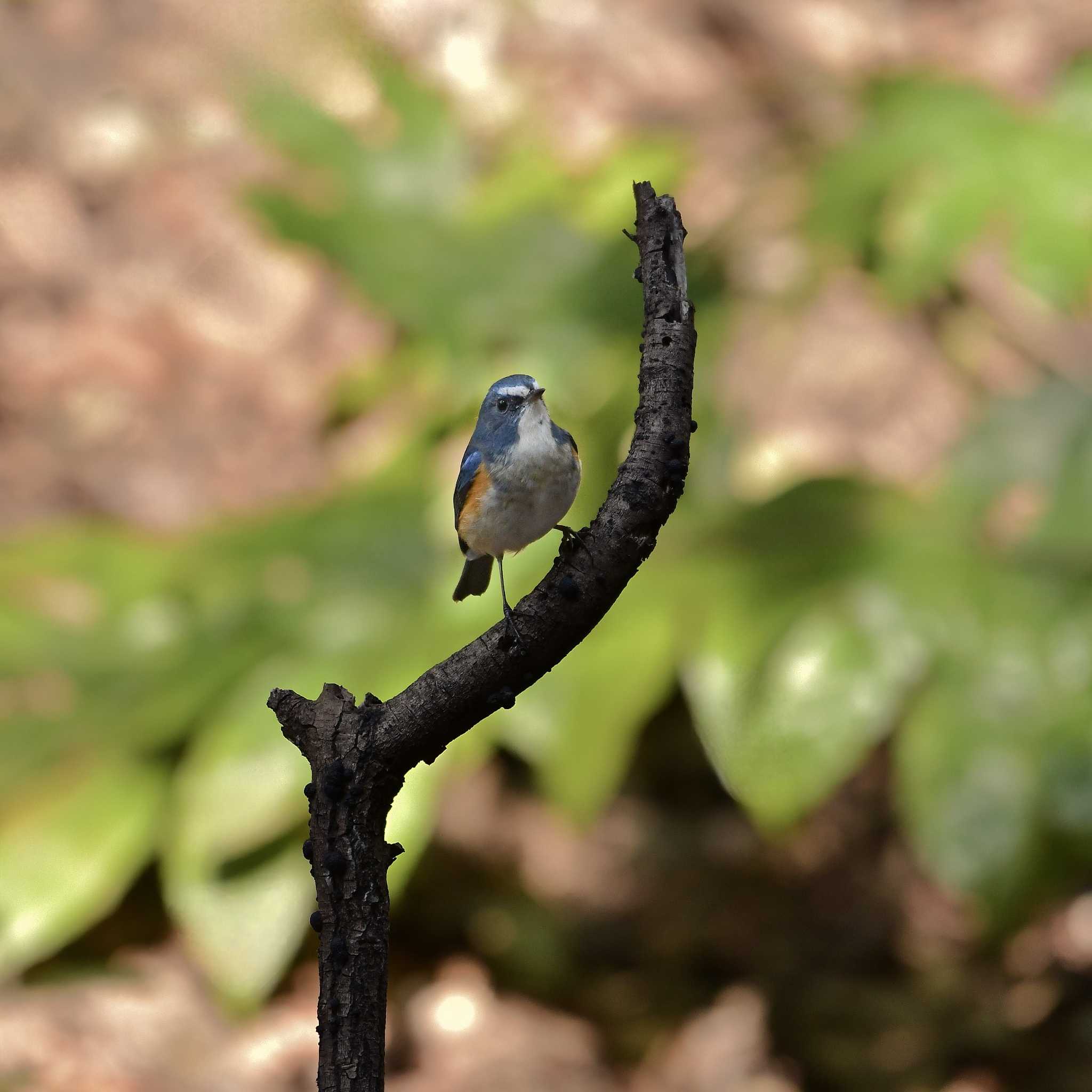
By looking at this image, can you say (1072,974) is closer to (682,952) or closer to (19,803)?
(682,952)

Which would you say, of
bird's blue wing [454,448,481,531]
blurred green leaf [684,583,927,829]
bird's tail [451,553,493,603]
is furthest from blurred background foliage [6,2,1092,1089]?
bird's blue wing [454,448,481,531]

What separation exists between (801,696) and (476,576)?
4.00 feet

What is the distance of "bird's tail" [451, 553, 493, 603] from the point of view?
1.10 m

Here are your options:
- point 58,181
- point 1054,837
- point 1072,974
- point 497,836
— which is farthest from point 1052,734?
point 58,181

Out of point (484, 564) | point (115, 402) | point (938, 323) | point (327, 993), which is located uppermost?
point (115, 402)

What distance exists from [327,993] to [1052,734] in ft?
5.76

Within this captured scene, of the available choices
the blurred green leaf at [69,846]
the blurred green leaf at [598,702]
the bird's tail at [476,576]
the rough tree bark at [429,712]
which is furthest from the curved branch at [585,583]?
the blurred green leaf at [69,846]

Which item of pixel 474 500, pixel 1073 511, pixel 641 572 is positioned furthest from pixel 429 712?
pixel 1073 511

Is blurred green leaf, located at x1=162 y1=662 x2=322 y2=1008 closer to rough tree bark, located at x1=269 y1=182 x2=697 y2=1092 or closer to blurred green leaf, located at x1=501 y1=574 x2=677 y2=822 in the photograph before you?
blurred green leaf, located at x1=501 y1=574 x2=677 y2=822

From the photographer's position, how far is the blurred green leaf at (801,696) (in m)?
2.09

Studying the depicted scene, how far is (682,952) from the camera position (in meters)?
3.00

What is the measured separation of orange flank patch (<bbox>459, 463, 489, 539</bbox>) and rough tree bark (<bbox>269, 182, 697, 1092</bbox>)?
0.13 metres

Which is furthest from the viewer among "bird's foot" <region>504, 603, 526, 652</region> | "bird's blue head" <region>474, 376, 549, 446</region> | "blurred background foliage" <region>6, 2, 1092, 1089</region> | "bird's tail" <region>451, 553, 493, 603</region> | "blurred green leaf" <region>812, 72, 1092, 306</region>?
"blurred green leaf" <region>812, 72, 1092, 306</region>

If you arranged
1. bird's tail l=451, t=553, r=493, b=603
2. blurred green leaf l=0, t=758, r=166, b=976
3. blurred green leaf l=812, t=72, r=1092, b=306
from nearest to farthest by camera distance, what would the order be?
bird's tail l=451, t=553, r=493, b=603, blurred green leaf l=0, t=758, r=166, b=976, blurred green leaf l=812, t=72, r=1092, b=306
